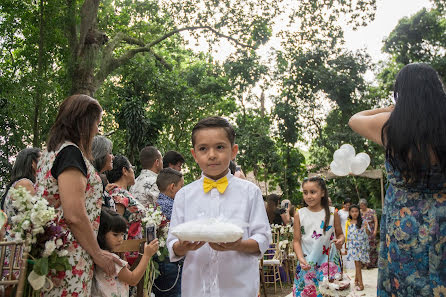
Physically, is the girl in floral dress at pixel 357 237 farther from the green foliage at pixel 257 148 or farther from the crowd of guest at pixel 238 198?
the crowd of guest at pixel 238 198

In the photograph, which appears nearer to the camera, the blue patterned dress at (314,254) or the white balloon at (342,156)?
the blue patterned dress at (314,254)

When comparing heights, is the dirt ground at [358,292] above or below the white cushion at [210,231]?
below

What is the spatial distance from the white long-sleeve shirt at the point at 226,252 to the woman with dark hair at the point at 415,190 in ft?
2.54

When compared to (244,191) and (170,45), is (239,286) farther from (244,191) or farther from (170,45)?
(170,45)

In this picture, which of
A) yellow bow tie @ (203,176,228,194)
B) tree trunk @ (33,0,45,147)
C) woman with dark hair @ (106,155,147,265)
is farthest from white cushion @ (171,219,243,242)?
tree trunk @ (33,0,45,147)

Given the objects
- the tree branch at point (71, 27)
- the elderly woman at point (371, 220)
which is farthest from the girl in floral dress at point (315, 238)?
the tree branch at point (71, 27)

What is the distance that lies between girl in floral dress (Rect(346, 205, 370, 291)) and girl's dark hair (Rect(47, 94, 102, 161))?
9568 mm

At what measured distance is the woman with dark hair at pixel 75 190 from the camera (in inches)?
105

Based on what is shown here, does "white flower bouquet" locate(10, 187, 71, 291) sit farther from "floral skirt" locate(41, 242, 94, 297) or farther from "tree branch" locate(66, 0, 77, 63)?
"tree branch" locate(66, 0, 77, 63)

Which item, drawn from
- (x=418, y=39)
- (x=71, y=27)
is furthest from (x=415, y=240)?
(x=418, y=39)

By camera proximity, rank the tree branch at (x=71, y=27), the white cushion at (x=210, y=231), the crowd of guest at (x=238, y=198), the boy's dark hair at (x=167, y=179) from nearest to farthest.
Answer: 1. the white cushion at (x=210, y=231)
2. the crowd of guest at (x=238, y=198)
3. the boy's dark hair at (x=167, y=179)
4. the tree branch at (x=71, y=27)

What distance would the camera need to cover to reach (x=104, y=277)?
3002 millimetres

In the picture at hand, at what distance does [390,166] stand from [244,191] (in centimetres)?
89

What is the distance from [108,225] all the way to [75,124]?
0.76 m
